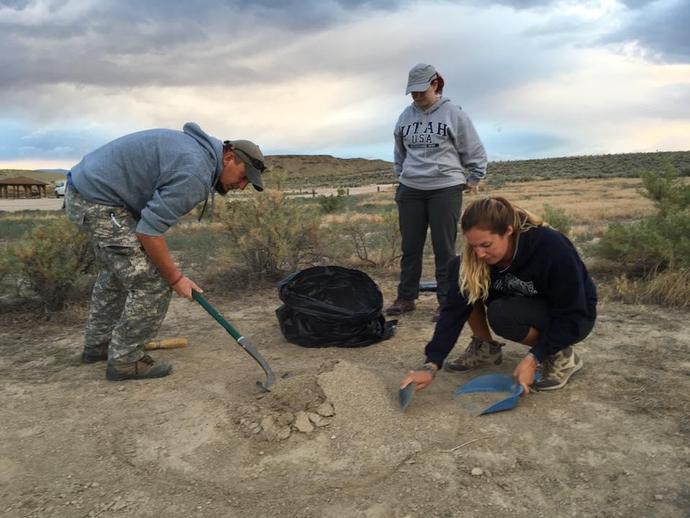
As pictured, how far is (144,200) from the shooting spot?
3.14 meters

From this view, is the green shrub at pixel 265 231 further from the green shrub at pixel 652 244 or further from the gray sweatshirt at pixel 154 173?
the green shrub at pixel 652 244

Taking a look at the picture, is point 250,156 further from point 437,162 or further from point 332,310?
point 437,162

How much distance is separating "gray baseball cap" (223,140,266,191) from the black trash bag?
1098 millimetres

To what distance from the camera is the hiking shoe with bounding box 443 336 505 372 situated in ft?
11.1

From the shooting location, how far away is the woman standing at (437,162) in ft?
13.9

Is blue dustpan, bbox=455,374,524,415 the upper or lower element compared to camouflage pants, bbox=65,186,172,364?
lower

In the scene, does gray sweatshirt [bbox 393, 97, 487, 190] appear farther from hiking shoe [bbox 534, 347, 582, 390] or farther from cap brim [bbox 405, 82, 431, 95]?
hiking shoe [bbox 534, 347, 582, 390]

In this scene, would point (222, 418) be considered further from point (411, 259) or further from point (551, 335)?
point (411, 259)

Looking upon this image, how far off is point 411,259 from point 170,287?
1893 millimetres

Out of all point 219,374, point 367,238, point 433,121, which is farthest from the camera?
point 367,238

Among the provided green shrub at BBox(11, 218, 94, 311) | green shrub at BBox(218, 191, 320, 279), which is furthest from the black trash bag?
green shrub at BBox(11, 218, 94, 311)

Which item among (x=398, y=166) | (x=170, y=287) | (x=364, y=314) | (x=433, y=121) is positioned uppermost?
(x=433, y=121)

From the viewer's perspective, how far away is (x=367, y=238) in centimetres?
866

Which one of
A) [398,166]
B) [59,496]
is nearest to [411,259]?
[398,166]
